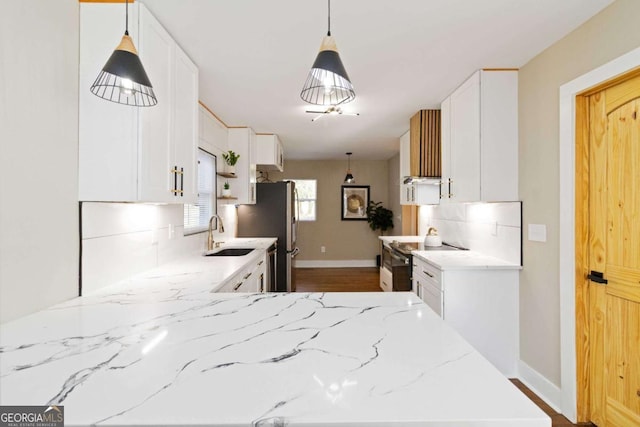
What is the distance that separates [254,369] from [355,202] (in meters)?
6.53

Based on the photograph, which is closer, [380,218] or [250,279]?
[250,279]

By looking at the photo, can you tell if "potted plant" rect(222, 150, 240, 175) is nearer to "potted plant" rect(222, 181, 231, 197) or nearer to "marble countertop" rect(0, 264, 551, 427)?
"potted plant" rect(222, 181, 231, 197)

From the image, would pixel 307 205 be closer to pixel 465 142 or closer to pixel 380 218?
pixel 380 218

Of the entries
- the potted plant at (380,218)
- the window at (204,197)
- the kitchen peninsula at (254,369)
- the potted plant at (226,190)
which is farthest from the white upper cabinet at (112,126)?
the potted plant at (380,218)

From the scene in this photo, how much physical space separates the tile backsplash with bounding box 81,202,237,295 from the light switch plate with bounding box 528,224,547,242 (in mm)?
2638

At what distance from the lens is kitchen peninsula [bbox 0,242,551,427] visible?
2.09 feet

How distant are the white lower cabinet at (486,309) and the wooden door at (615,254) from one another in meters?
0.57

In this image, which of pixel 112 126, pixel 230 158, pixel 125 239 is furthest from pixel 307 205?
pixel 112 126

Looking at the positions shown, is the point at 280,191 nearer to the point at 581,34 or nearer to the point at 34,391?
the point at 581,34

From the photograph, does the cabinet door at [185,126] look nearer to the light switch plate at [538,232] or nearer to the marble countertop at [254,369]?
the marble countertop at [254,369]

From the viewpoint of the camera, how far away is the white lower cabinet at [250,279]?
209 centimetres

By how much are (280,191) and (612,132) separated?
351cm

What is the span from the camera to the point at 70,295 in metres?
1.48

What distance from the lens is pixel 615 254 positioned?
1.76 m
